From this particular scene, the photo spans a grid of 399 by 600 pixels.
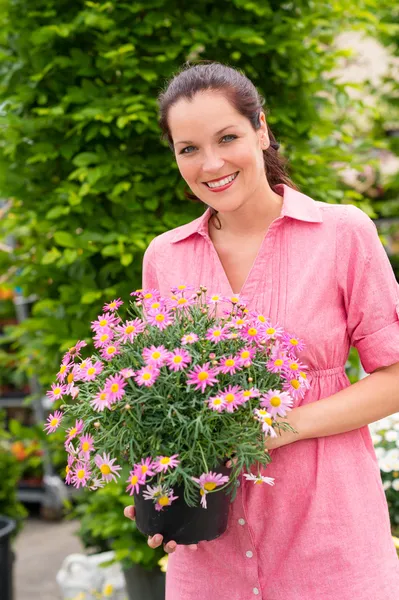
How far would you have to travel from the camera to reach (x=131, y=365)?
1.35 metres

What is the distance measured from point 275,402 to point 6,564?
2.59m

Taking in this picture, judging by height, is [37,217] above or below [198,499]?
above

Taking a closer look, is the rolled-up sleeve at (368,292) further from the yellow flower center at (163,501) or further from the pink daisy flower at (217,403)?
the yellow flower center at (163,501)

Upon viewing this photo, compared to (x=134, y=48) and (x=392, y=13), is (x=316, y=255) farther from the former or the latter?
(x=392, y=13)

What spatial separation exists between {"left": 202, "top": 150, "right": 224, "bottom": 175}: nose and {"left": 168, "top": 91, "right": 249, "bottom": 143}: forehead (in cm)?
4

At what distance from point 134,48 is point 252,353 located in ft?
5.15

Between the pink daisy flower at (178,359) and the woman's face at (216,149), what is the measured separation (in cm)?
41

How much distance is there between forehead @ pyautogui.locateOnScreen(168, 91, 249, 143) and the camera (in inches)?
59.1

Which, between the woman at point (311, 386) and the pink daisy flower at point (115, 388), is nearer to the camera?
the pink daisy flower at point (115, 388)

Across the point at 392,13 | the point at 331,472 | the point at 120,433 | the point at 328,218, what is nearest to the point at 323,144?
the point at 328,218

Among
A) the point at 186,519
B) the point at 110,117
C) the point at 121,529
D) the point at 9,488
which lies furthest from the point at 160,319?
the point at 9,488

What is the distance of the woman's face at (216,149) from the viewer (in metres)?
1.50

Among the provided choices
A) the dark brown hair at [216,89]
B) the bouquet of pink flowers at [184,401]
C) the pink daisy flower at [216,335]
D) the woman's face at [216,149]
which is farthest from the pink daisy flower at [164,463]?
the dark brown hair at [216,89]

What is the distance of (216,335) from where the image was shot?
1320 mm
